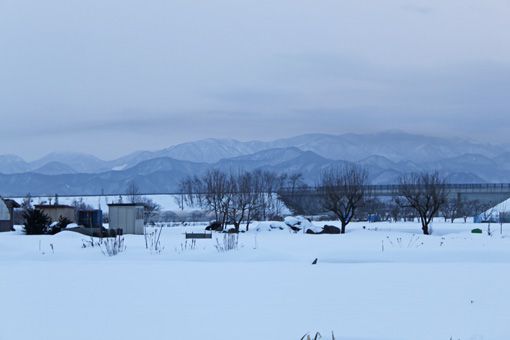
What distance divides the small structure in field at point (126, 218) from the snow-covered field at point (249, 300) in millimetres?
23915

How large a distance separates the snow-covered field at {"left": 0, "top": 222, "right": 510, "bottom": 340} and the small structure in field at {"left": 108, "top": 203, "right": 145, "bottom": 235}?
78.5 feet

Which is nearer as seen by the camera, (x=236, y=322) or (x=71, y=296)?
(x=236, y=322)

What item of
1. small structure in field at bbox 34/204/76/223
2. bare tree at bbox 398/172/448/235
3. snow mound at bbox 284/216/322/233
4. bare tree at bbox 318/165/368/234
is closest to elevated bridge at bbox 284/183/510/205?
bare tree at bbox 318/165/368/234

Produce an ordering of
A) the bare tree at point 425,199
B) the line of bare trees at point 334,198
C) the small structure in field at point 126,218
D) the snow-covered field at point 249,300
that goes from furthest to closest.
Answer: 1. the line of bare trees at point 334,198
2. the bare tree at point 425,199
3. the small structure in field at point 126,218
4. the snow-covered field at point 249,300

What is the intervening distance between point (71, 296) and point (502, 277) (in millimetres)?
9020

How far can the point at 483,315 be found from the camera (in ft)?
35.2

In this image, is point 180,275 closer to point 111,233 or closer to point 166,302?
point 166,302

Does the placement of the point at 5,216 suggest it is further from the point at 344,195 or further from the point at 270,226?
the point at 344,195

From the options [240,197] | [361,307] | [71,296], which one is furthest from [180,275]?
[240,197]

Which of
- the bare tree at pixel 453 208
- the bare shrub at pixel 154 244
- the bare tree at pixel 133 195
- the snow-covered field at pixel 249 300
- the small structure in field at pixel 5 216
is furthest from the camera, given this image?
the bare tree at pixel 133 195

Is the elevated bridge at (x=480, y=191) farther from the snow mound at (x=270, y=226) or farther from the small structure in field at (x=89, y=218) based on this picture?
the small structure in field at (x=89, y=218)

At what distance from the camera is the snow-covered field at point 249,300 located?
32.0 ft

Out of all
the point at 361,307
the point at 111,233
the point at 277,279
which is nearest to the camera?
the point at 361,307

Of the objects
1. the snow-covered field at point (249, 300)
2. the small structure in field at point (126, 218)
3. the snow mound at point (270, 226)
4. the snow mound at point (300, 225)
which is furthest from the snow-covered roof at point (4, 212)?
the snow-covered field at point (249, 300)
